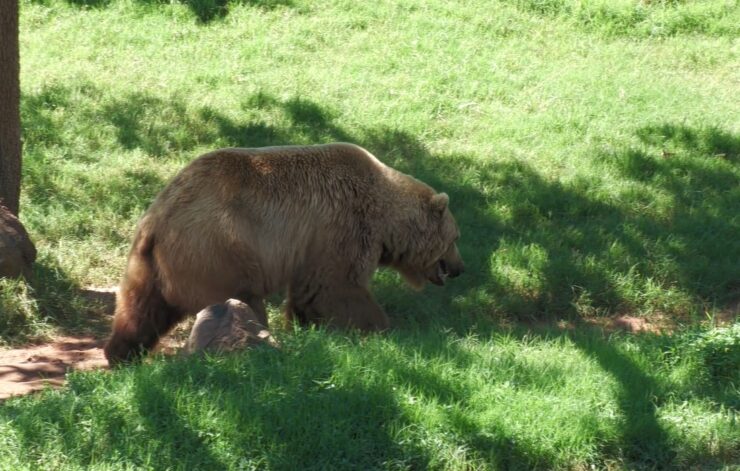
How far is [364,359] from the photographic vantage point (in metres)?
5.64

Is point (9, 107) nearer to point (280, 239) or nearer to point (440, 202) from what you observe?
point (280, 239)

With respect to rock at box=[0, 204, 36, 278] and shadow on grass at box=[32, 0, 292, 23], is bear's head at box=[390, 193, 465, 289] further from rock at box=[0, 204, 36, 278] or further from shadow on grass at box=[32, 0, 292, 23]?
shadow on grass at box=[32, 0, 292, 23]

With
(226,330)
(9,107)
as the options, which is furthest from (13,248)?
(226,330)

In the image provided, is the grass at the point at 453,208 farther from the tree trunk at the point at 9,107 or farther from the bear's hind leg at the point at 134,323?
the bear's hind leg at the point at 134,323

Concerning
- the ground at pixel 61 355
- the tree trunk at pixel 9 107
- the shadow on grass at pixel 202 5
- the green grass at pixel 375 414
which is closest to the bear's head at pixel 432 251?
the ground at pixel 61 355

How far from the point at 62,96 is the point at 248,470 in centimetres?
750

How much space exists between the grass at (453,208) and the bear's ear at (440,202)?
957 millimetres

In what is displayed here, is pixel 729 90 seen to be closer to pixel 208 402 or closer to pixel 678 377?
pixel 678 377

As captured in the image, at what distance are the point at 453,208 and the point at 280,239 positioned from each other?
314 centimetres

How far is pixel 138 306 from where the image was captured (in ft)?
21.5

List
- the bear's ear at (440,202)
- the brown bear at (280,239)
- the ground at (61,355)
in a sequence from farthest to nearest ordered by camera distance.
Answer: the bear's ear at (440,202) < the ground at (61,355) < the brown bear at (280,239)

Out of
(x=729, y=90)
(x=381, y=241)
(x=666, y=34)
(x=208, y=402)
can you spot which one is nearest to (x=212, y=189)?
(x=381, y=241)

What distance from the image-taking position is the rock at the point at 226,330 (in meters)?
5.89

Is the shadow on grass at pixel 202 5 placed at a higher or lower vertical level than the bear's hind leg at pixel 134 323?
higher
